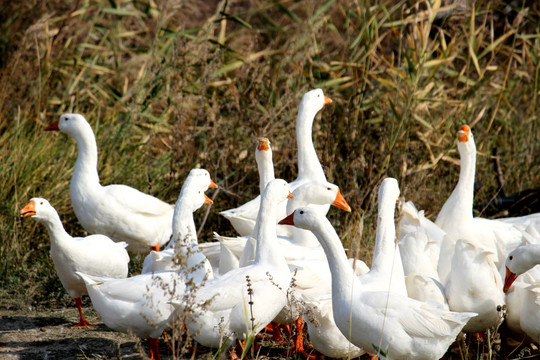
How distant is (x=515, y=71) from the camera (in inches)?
345

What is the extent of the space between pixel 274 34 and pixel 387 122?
365 centimetres

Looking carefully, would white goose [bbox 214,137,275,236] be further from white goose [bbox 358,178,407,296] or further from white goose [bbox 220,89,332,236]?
white goose [bbox 358,178,407,296]

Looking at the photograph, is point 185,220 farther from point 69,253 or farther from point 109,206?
point 109,206

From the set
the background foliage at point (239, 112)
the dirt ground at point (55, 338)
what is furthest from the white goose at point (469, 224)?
the dirt ground at point (55, 338)

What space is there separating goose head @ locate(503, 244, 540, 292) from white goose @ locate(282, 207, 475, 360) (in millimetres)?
799

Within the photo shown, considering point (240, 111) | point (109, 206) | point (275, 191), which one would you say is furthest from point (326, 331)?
point (240, 111)

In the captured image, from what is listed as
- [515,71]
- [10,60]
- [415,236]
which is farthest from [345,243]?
[10,60]

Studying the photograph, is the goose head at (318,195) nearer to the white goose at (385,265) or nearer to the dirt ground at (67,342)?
the white goose at (385,265)

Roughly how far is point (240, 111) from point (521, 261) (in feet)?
12.6

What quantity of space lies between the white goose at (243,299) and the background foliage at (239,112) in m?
2.09

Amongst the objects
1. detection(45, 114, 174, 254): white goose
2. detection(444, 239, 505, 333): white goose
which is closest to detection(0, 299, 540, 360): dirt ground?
detection(444, 239, 505, 333): white goose

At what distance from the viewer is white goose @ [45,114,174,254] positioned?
632cm

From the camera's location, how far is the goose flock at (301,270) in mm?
4066

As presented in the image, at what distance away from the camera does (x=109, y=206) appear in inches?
249
